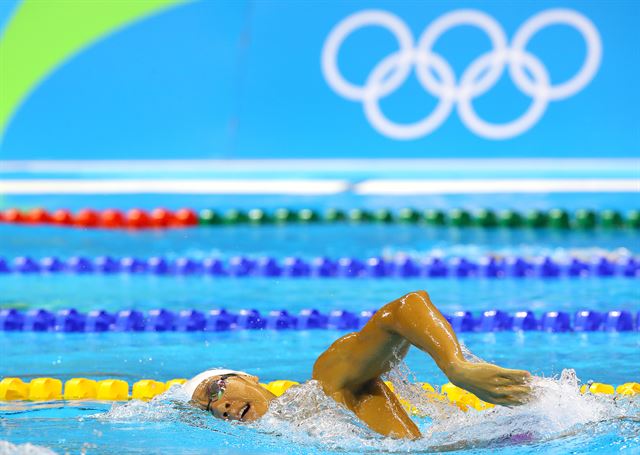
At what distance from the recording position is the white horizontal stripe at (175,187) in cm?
938

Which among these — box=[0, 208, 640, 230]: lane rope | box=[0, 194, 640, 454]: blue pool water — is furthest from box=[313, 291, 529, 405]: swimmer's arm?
box=[0, 208, 640, 230]: lane rope

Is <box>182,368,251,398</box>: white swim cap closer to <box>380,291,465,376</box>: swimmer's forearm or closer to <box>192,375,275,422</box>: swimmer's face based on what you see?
<box>192,375,275,422</box>: swimmer's face

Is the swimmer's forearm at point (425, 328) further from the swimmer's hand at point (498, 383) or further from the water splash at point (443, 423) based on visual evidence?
the water splash at point (443, 423)

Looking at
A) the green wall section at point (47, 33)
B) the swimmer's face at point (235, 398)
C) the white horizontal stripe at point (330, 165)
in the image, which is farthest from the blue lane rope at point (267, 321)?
the green wall section at point (47, 33)

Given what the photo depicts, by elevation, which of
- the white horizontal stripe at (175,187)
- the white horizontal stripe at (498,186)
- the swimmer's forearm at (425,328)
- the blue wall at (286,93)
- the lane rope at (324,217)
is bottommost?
the swimmer's forearm at (425,328)

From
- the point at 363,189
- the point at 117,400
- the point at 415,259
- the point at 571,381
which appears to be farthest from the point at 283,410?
the point at 363,189

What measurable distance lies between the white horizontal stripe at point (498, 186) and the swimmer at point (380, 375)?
5.65 m

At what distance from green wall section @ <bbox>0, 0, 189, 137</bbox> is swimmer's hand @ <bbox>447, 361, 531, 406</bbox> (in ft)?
25.3

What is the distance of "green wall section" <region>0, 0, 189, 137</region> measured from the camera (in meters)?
10.0

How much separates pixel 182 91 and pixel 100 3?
42.3 inches

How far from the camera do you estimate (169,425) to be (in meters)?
3.71

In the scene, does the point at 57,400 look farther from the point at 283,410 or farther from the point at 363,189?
the point at 363,189

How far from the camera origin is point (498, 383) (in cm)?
276

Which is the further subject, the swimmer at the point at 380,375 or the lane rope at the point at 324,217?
the lane rope at the point at 324,217
